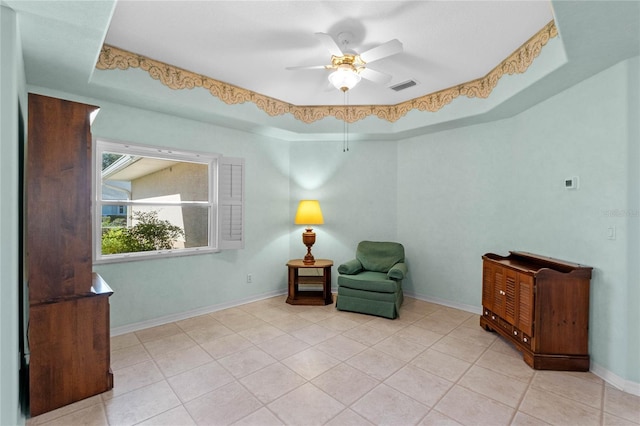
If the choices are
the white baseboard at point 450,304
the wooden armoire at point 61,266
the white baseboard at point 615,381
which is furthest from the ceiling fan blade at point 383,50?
the white baseboard at point 450,304

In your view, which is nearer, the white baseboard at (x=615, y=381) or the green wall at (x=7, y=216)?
the green wall at (x=7, y=216)

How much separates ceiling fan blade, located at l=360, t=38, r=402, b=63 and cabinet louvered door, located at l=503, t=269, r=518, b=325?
2.28m

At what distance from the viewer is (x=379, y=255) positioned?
430 cm

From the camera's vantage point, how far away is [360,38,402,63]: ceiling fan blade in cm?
217

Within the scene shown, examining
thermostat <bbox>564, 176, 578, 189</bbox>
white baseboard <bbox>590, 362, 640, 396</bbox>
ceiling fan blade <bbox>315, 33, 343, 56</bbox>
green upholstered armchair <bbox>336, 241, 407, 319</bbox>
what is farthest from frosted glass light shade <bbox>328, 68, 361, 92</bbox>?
white baseboard <bbox>590, 362, 640, 396</bbox>

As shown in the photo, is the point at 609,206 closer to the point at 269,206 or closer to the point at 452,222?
the point at 452,222

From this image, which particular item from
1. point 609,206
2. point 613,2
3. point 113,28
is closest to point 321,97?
point 113,28

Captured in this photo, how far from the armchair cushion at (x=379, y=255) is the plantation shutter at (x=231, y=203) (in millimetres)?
1755

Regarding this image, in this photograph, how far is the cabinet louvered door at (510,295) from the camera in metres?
2.79

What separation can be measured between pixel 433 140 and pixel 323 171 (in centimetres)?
170

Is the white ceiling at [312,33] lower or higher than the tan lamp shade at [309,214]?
higher

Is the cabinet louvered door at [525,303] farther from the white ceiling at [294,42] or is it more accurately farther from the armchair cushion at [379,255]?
the white ceiling at [294,42]

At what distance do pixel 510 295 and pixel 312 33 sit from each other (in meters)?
3.00

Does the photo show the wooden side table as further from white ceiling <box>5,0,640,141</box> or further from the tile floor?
white ceiling <box>5,0,640,141</box>
